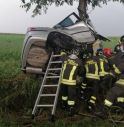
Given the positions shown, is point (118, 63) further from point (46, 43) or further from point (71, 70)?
point (46, 43)

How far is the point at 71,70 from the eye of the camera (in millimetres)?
10852

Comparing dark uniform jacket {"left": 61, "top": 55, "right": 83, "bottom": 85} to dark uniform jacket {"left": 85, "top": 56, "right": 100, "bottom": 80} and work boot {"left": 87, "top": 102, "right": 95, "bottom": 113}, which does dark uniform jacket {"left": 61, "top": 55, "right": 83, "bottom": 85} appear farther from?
work boot {"left": 87, "top": 102, "right": 95, "bottom": 113}

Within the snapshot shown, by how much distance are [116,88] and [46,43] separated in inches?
92.9

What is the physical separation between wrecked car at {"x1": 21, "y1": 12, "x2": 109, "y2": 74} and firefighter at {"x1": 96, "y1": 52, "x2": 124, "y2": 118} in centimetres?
96

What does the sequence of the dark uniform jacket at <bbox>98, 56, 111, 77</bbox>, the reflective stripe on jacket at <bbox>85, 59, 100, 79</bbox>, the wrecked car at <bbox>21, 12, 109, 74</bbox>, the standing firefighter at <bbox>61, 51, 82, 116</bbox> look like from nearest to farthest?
the standing firefighter at <bbox>61, 51, 82, 116</bbox>, the reflective stripe on jacket at <bbox>85, 59, 100, 79</bbox>, the dark uniform jacket at <bbox>98, 56, 111, 77</bbox>, the wrecked car at <bbox>21, 12, 109, 74</bbox>

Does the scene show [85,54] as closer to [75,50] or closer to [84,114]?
[75,50]

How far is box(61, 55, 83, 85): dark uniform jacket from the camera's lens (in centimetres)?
1082

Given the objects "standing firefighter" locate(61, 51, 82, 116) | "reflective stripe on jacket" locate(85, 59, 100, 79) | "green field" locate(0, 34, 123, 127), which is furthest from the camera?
"reflective stripe on jacket" locate(85, 59, 100, 79)

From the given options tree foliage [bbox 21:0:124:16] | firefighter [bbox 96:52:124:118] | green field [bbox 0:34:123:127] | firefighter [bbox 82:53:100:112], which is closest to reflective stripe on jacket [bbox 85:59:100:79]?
firefighter [bbox 82:53:100:112]

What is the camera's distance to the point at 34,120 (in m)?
10.1

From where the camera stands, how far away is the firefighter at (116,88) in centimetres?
1063

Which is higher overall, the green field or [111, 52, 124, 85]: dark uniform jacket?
[111, 52, 124, 85]: dark uniform jacket

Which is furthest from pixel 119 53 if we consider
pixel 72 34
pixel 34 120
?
pixel 34 120

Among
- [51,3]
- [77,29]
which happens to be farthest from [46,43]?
[51,3]
